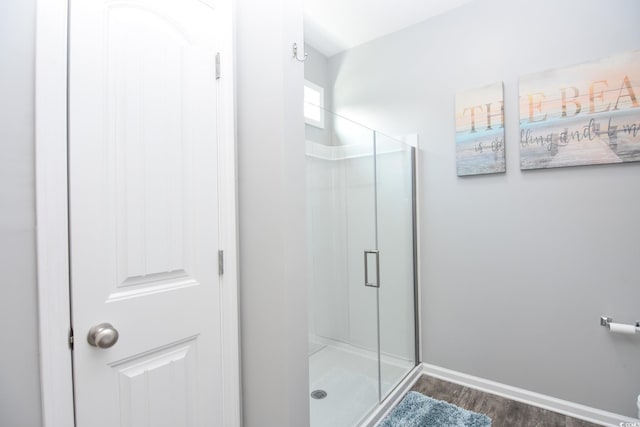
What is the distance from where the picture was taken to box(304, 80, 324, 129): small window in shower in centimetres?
220

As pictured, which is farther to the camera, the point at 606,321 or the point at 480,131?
the point at 480,131

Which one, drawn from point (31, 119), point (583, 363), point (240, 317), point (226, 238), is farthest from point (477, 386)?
point (31, 119)

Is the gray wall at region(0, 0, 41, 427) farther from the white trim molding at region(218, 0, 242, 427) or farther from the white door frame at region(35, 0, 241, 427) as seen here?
the white trim molding at region(218, 0, 242, 427)

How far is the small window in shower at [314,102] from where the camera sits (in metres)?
2.20

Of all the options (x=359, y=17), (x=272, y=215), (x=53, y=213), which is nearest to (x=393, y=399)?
(x=272, y=215)

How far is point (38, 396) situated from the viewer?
77 centimetres

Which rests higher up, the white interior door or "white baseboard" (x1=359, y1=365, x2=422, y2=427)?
the white interior door

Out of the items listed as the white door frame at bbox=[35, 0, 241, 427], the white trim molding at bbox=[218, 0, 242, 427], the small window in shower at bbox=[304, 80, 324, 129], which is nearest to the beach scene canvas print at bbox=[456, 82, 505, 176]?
the small window in shower at bbox=[304, 80, 324, 129]

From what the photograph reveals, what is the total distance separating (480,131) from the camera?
2.15 metres

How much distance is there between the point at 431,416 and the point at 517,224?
1367 mm

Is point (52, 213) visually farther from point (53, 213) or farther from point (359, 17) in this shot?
point (359, 17)

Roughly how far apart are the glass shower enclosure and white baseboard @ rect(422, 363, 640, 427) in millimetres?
253

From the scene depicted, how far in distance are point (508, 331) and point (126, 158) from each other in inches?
95.8

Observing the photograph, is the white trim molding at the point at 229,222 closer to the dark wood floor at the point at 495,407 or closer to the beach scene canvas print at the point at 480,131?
the dark wood floor at the point at 495,407
